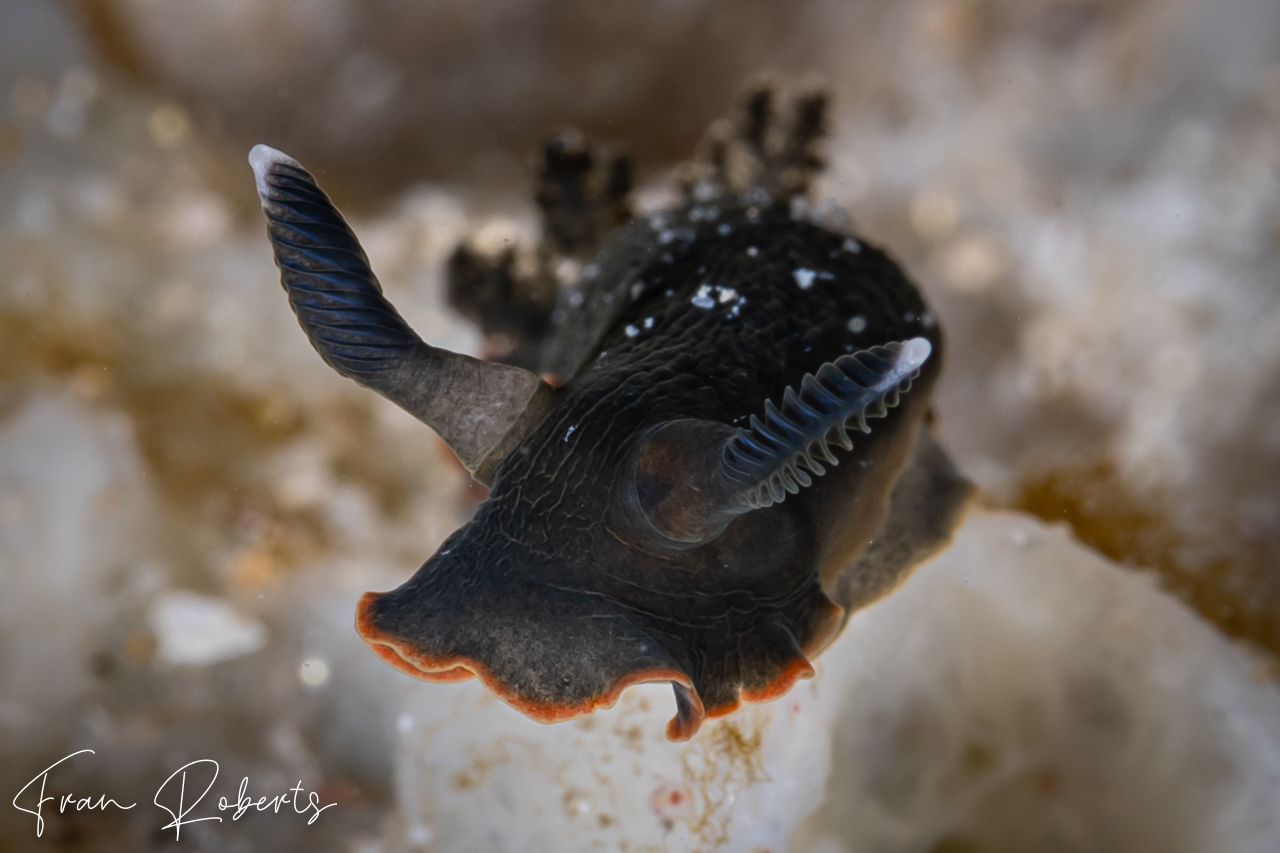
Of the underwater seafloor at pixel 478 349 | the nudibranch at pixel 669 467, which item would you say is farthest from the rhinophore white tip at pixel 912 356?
the underwater seafloor at pixel 478 349

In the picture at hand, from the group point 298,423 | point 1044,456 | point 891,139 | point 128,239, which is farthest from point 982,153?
point 128,239

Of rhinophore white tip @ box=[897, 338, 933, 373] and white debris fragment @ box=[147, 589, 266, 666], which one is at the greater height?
white debris fragment @ box=[147, 589, 266, 666]

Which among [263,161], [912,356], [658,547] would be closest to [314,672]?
[658,547]

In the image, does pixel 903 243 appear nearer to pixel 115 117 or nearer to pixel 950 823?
pixel 950 823
